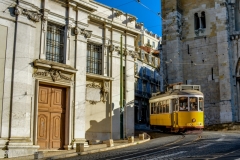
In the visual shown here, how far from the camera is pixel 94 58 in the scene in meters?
21.3

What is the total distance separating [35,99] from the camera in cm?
1656

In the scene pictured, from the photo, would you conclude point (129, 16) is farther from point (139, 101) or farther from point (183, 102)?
point (139, 101)

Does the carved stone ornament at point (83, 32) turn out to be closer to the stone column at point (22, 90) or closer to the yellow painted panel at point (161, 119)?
the stone column at point (22, 90)

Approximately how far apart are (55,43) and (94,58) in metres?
3.58

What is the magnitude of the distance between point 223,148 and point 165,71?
24.2 meters

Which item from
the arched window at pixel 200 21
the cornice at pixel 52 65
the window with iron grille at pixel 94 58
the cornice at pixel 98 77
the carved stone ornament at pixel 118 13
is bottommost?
the cornice at pixel 98 77

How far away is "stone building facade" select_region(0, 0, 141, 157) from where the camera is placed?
50.8 feet

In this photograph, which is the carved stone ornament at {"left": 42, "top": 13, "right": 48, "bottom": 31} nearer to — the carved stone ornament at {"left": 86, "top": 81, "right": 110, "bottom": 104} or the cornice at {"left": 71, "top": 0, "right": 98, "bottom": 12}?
the cornice at {"left": 71, "top": 0, "right": 98, "bottom": 12}

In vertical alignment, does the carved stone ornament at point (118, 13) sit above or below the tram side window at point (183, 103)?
above

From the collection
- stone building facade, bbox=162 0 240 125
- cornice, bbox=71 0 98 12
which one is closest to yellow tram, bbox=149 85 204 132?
cornice, bbox=71 0 98 12

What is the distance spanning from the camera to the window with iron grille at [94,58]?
20906 mm

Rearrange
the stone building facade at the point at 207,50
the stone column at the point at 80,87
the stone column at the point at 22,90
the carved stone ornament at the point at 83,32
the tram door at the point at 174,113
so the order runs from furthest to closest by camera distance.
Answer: the stone building facade at the point at 207,50 < the tram door at the point at 174,113 < the carved stone ornament at the point at 83,32 < the stone column at the point at 80,87 < the stone column at the point at 22,90

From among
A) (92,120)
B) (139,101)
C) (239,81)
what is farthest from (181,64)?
(92,120)

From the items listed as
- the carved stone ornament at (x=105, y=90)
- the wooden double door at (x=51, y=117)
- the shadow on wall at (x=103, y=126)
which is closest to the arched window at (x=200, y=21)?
the shadow on wall at (x=103, y=126)
